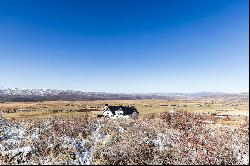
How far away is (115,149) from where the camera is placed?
30625 mm

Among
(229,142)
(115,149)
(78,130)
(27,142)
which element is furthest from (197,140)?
(78,130)

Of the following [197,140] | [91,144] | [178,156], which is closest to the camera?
[178,156]

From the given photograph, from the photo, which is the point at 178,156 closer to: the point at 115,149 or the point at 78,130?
the point at 115,149

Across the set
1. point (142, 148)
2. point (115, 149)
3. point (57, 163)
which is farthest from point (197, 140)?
point (57, 163)

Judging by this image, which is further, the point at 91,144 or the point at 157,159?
the point at 91,144

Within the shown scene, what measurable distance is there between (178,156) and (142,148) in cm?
454

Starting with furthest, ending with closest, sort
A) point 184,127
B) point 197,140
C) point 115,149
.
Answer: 1. point 184,127
2. point 197,140
3. point 115,149

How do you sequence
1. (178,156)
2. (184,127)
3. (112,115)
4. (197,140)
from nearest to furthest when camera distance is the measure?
(178,156), (197,140), (184,127), (112,115)

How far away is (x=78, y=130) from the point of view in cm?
5094

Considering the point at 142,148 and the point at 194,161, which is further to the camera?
the point at 142,148

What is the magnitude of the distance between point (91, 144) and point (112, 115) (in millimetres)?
68460

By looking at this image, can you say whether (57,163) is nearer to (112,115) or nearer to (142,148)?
(142,148)

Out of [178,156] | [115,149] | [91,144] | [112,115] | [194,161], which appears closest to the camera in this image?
[194,161]

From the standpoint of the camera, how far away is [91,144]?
3731cm
